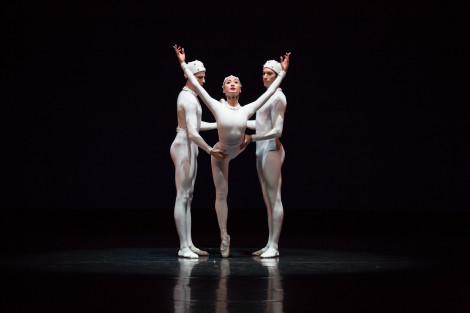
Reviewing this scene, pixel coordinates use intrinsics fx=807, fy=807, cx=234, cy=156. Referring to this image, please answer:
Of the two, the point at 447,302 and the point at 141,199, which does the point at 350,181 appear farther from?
the point at 447,302

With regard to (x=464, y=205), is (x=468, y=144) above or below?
above

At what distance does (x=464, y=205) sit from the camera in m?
10.5

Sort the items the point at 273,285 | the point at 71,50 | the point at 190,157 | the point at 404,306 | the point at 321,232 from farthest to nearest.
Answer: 1. the point at 71,50
2. the point at 321,232
3. the point at 190,157
4. the point at 273,285
5. the point at 404,306

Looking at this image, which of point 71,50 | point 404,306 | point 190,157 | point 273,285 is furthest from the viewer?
point 71,50

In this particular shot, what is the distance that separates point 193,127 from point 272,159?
0.74m

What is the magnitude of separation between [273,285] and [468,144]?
19.8ft

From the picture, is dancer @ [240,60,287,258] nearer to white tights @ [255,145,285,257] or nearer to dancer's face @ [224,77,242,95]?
white tights @ [255,145,285,257]

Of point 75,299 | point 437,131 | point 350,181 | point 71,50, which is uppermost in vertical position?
point 71,50

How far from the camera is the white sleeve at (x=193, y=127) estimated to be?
21.2 ft

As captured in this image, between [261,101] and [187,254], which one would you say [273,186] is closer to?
[261,101]

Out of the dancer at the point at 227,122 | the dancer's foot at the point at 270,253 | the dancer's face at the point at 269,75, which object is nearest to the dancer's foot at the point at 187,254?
the dancer at the point at 227,122

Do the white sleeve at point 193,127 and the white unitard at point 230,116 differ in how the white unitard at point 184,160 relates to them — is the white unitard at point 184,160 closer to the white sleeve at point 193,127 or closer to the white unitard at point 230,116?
the white sleeve at point 193,127

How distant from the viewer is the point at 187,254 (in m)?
6.57

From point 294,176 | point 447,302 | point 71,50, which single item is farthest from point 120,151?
point 447,302
